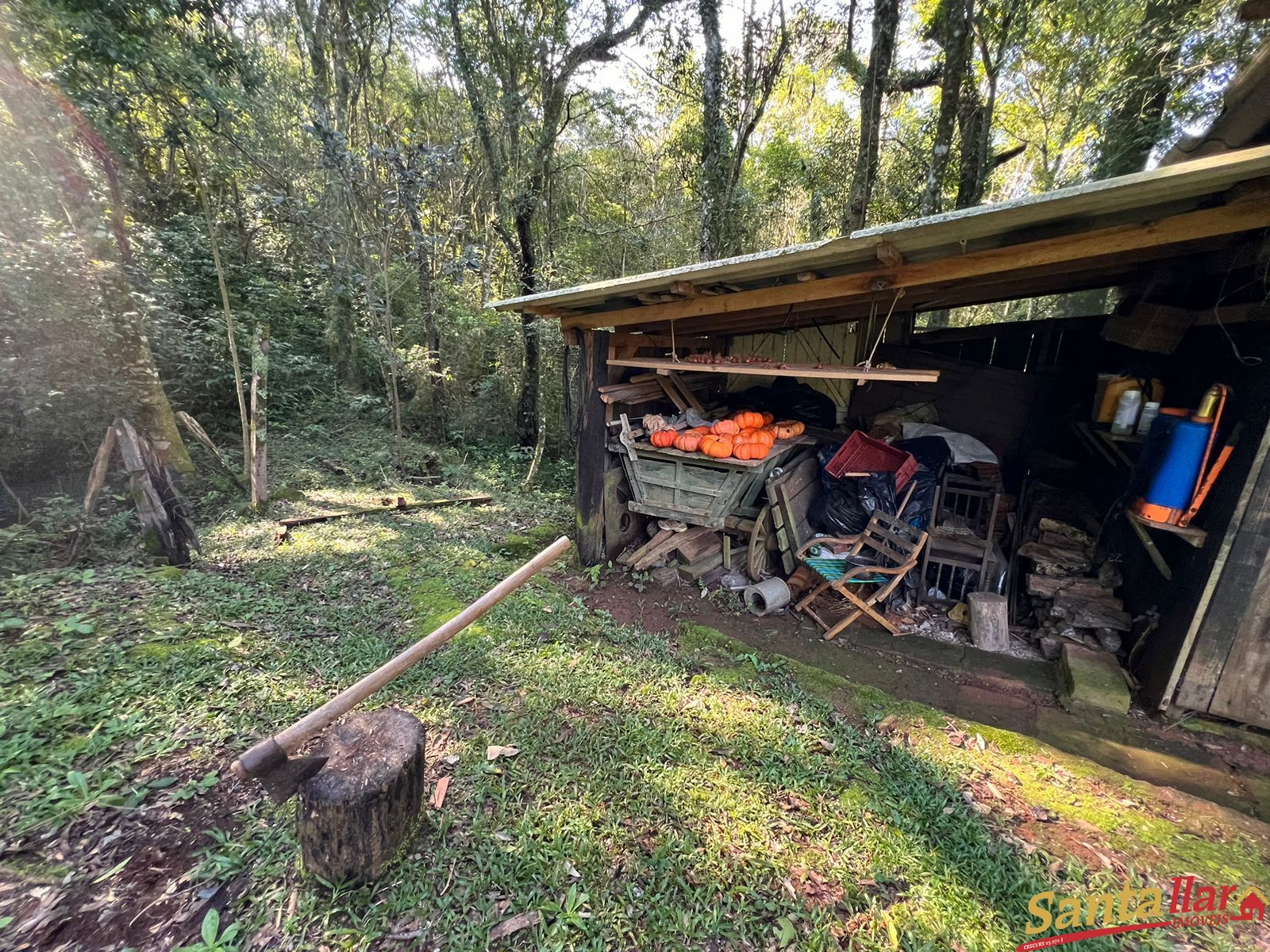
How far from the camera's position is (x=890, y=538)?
4340 mm

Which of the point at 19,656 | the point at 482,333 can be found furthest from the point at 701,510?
the point at 482,333

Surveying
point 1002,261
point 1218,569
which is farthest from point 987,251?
point 1218,569

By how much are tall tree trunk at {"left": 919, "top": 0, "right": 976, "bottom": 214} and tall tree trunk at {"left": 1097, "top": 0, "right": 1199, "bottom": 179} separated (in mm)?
1906

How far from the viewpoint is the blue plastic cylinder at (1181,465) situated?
296 cm

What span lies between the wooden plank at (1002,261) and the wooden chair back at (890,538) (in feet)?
6.66

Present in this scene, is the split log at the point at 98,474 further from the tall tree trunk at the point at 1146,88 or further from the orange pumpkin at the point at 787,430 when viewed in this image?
the tall tree trunk at the point at 1146,88

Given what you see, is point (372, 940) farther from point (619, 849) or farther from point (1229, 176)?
point (1229, 176)

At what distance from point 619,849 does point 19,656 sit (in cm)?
353

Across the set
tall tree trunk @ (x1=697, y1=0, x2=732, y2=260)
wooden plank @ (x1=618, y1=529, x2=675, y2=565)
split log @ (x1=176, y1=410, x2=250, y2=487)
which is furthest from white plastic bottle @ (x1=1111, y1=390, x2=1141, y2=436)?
split log @ (x1=176, y1=410, x2=250, y2=487)

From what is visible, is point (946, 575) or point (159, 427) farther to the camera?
point (159, 427)

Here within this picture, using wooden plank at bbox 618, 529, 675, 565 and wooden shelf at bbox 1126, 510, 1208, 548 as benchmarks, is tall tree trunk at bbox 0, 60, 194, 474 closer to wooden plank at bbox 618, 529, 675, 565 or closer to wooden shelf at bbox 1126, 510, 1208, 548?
wooden plank at bbox 618, 529, 675, 565

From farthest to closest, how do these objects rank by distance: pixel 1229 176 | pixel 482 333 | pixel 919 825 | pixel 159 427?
pixel 482 333, pixel 159 427, pixel 919 825, pixel 1229 176

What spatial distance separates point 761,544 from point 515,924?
383 cm

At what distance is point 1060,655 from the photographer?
3826 millimetres
